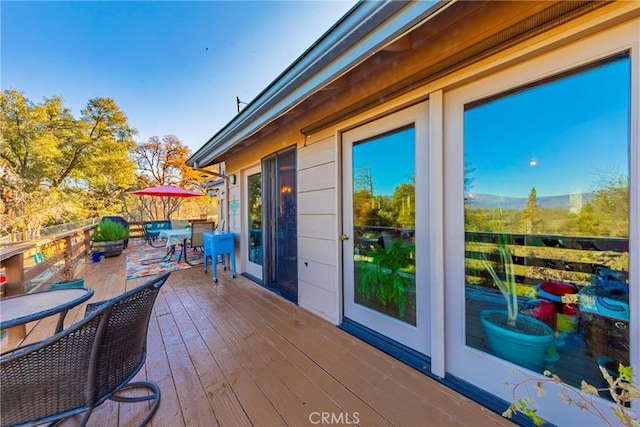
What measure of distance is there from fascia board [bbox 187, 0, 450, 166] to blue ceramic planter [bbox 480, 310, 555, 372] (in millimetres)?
1725

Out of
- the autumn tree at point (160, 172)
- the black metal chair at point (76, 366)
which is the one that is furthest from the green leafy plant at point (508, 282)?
the autumn tree at point (160, 172)

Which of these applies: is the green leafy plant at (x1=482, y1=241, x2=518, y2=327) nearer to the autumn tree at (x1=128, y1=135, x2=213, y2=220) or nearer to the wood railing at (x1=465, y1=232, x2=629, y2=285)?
the wood railing at (x1=465, y1=232, x2=629, y2=285)

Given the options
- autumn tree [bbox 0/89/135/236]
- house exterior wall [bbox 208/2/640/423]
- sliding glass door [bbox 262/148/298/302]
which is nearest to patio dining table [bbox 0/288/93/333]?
house exterior wall [bbox 208/2/640/423]

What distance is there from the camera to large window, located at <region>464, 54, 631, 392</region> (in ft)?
3.78

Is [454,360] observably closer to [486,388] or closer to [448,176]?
[486,388]

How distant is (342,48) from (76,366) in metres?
2.07

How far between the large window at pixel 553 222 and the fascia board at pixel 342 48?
2.53 feet

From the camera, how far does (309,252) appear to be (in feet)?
9.23

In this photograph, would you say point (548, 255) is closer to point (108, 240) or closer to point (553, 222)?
point (553, 222)

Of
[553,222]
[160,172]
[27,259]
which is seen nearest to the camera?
[553,222]

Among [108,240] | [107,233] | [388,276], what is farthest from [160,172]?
[388,276]

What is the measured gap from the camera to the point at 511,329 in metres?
1.45

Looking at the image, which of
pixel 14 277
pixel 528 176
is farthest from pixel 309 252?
pixel 14 277

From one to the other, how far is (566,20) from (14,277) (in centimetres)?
471
